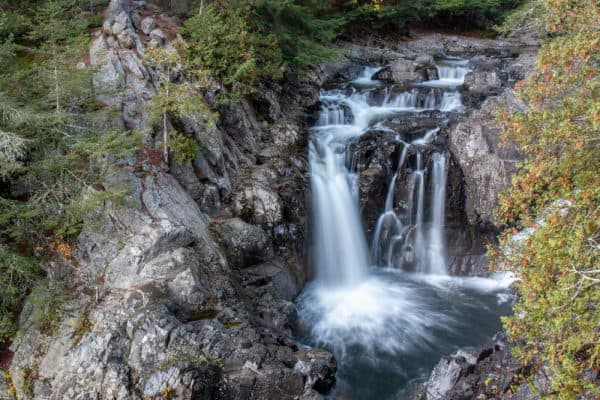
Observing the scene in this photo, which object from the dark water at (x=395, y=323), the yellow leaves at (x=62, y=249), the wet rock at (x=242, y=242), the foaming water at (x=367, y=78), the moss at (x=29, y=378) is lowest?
the dark water at (x=395, y=323)

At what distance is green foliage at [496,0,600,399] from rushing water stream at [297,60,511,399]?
4771 millimetres

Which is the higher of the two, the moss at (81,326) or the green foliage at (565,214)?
the green foliage at (565,214)

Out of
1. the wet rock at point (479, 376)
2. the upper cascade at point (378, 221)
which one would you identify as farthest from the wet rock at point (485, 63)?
the wet rock at point (479, 376)

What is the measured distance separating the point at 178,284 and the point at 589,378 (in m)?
7.25

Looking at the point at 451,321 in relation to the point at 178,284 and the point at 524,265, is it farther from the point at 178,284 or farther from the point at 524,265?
the point at 178,284

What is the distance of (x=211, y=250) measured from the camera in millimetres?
10164

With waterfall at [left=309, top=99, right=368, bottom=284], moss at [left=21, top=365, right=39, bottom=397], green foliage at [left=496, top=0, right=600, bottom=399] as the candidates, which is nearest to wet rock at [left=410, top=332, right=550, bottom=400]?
green foliage at [left=496, top=0, right=600, bottom=399]

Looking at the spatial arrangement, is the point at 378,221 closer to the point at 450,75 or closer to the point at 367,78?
the point at 367,78

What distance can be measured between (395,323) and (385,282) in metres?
2.26

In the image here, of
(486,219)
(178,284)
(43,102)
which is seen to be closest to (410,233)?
(486,219)

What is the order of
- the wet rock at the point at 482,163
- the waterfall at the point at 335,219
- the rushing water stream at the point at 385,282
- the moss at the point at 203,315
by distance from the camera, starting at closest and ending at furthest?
the moss at the point at 203,315 → the rushing water stream at the point at 385,282 → the waterfall at the point at 335,219 → the wet rock at the point at 482,163

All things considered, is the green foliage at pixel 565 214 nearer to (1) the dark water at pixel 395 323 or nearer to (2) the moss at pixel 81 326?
(1) the dark water at pixel 395 323

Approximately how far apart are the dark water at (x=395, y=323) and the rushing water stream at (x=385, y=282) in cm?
3

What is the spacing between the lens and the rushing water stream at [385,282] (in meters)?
10.6
